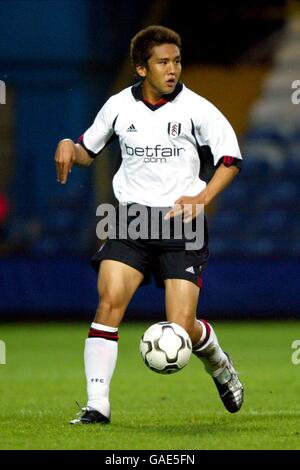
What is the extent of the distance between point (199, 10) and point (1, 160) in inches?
140

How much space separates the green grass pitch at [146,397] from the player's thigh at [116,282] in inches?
26.1

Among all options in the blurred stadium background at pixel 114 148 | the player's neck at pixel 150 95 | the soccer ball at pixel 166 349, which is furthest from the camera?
the blurred stadium background at pixel 114 148

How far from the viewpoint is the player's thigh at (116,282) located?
21.0ft

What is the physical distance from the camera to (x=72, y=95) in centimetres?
1480

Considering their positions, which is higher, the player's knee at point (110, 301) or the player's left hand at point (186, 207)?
the player's left hand at point (186, 207)

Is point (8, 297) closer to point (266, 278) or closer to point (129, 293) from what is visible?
point (266, 278)

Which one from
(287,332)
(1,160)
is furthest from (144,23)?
(287,332)

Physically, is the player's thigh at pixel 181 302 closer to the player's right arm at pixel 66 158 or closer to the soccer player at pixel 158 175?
the soccer player at pixel 158 175

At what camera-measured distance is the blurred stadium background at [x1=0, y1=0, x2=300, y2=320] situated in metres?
14.0

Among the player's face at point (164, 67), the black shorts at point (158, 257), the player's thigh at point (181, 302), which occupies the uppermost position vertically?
the player's face at point (164, 67)

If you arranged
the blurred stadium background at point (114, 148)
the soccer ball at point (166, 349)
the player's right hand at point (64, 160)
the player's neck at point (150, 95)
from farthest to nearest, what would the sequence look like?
the blurred stadium background at point (114, 148)
the player's neck at point (150, 95)
the player's right hand at point (64, 160)
the soccer ball at point (166, 349)

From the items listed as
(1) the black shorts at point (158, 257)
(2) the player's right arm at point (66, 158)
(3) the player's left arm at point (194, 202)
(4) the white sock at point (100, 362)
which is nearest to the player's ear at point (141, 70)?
(2) the player's right arm at point (66, 158)

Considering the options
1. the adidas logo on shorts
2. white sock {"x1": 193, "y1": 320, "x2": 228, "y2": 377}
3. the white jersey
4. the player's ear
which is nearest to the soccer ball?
the adidas logo on shorts

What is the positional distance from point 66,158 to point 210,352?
4.55 feet
